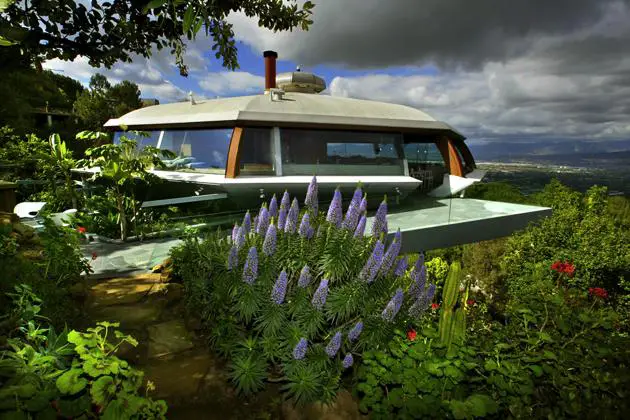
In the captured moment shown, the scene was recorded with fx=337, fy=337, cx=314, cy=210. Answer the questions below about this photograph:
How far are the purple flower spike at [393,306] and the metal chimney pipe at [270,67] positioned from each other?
11650 mm

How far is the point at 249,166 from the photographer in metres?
9.84

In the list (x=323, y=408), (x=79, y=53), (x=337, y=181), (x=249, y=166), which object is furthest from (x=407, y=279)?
(x=249, y=166)

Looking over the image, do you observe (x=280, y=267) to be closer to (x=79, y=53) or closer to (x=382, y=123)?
(x=79, y=53)

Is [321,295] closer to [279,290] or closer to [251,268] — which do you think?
[279,290]

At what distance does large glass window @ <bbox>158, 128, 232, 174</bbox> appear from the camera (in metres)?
10.0

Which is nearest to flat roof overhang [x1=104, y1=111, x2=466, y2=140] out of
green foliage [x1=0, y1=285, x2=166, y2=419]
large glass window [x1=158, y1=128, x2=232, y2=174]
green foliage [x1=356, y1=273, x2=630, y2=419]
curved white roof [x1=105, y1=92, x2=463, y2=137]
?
curved white roof [x1=105, y1=92, x2=463, y2=137]

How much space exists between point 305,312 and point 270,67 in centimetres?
1198

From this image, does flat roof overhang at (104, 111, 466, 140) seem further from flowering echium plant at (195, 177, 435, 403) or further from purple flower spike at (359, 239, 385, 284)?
purple flower spike at (359, 239, 385, 284)

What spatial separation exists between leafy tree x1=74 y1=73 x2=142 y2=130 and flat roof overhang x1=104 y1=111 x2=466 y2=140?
2796cm

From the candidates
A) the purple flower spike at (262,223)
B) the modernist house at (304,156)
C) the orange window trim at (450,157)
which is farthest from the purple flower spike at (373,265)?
the orange window trim at (450,157)

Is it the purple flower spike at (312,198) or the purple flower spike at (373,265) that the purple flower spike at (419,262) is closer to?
the purple flower spike at (373,265)

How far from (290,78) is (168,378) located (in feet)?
47.3

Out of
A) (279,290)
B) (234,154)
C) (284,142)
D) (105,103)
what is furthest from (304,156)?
(105,103)

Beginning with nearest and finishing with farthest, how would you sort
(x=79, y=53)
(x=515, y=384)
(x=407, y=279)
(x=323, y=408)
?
(x=515, y=384), (x=323, y=408), (x=79, y=53), (x=407, y=279)
